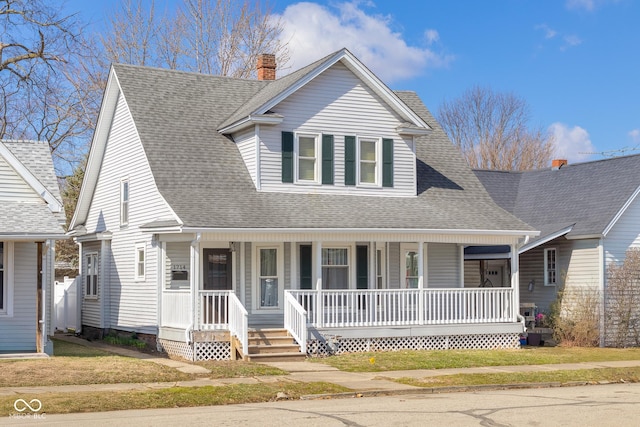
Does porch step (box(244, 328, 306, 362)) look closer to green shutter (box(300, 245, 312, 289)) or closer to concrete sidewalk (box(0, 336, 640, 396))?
concrete sidewalk (box(0, 336, 640, 396))

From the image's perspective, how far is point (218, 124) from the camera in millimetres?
27250

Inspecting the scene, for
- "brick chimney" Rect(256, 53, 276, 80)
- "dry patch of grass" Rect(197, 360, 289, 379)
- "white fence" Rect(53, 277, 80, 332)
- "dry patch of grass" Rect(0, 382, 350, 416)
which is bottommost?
"dry patch of grass" Rect(197, 360, 289, 379)

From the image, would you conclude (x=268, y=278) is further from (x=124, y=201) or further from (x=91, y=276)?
Result: (x=91, y=276)

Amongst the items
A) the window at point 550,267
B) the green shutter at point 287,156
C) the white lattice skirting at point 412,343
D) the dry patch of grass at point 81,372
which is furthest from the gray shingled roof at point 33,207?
the window at point 550,267

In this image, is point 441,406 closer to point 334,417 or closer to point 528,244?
point 334,417

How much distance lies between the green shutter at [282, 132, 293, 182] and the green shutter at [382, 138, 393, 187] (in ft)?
9.63

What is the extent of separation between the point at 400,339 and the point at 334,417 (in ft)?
37.7


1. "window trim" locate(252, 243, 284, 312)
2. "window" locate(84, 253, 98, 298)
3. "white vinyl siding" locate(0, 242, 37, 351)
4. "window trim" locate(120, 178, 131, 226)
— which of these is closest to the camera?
"white vinyl siding" locate(0, 242, 37, 351)

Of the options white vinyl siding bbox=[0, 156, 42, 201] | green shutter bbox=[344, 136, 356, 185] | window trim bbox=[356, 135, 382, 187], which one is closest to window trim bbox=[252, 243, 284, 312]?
green shutter bbox=[344, 136, 356, 185]

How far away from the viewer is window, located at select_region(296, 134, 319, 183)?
26141 millimetres

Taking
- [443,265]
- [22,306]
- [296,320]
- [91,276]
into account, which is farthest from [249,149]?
[91,276]

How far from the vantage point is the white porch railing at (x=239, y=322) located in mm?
22000

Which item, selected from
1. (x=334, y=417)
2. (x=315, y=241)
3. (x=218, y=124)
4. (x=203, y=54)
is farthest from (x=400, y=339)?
(x=203, y=54)

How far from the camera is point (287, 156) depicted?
25750mm
